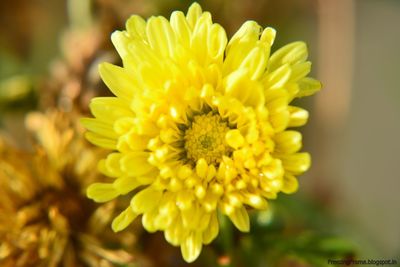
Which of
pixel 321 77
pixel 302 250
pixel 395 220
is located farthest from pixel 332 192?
pixel 302 250

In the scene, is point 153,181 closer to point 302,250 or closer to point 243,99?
point 243,99

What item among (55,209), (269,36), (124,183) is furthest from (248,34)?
(55,209)

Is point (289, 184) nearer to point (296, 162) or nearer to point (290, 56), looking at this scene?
point (296, 162)

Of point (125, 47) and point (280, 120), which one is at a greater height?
point (125, 47)

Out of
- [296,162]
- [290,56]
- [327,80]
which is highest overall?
[290,56]

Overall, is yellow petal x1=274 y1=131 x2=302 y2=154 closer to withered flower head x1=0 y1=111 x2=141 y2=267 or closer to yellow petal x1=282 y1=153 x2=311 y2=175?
yellow petal x1=282 y1=153 x2=311 y2=175

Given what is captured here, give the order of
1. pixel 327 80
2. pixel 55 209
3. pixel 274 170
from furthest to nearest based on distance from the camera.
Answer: pixel 327 80 < pixel 55 209 < pixel 274 170
